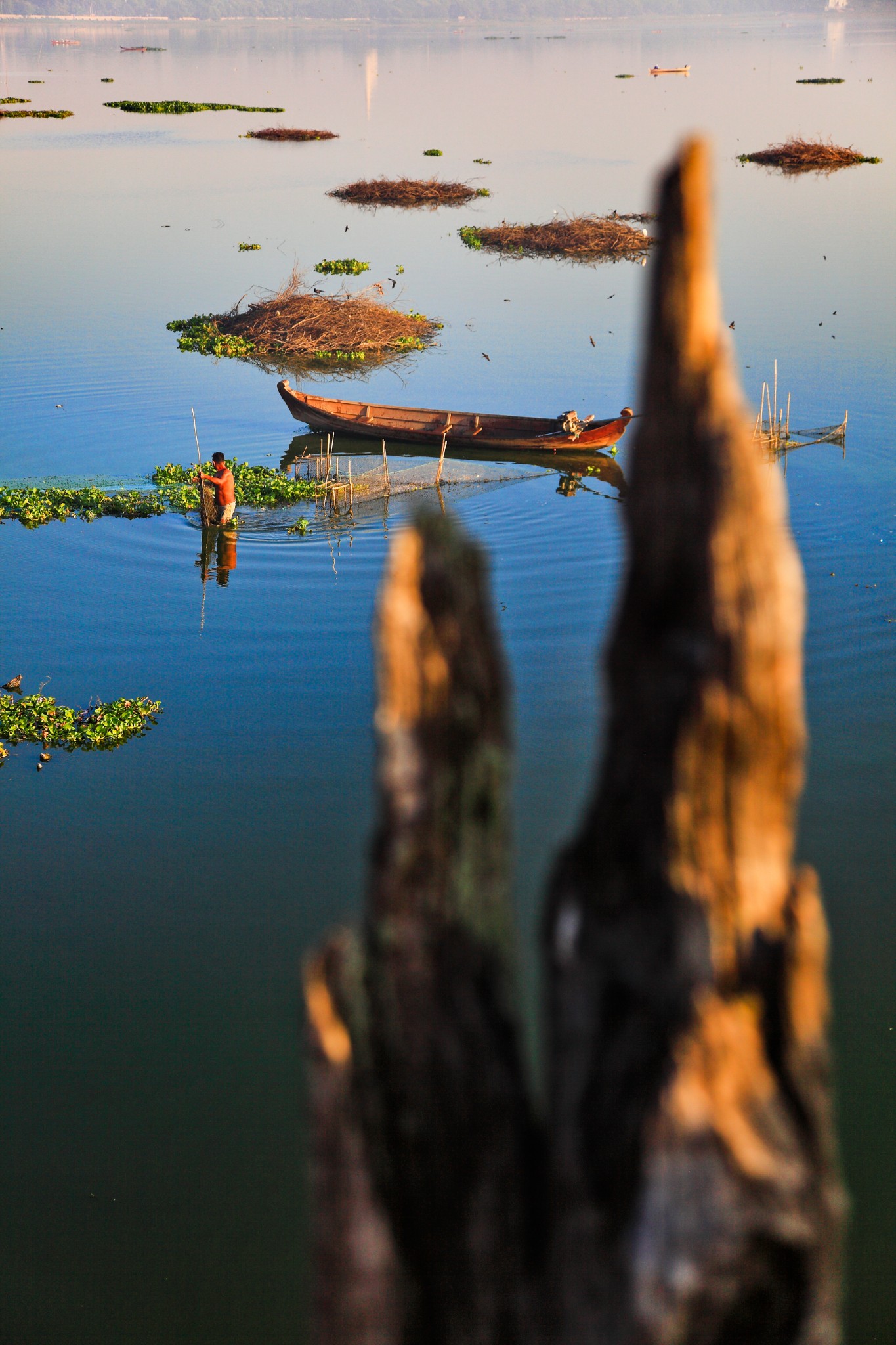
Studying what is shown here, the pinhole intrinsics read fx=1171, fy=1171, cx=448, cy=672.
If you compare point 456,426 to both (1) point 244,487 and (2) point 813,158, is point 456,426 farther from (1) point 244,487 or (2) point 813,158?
(2) point 813,158

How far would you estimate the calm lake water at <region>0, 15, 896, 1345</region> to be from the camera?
10.7 m

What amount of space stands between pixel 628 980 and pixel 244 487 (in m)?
26.5

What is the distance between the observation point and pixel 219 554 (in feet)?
83.4

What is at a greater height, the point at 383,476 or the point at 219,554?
the point at 383,476

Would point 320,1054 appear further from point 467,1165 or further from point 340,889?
point 340,889

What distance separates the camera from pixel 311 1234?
3.40m

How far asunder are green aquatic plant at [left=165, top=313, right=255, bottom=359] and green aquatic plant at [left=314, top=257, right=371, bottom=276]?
940 centimetres

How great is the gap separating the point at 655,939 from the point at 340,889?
467 inches

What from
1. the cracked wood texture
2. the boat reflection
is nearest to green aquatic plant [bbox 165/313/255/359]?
the boat reflection

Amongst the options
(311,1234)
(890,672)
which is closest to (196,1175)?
(311,1234)

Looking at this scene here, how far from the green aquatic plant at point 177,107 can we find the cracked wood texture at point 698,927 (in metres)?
126

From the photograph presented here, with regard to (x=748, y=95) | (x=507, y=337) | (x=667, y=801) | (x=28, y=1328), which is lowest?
(x=28, y=1328)

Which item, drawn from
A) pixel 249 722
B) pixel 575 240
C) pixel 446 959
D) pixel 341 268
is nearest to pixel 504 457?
pixel 249 722

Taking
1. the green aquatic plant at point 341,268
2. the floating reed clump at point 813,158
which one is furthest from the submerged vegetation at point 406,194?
the floating reed clump at point 813,158
